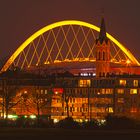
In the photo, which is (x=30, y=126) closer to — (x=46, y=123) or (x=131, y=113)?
(x=46, y=123)

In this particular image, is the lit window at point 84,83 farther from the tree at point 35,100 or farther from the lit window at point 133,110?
the lit window at point 133,110

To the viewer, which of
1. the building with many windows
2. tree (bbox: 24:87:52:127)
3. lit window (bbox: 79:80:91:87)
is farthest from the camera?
lit window (bbox: 79:80:91:87)

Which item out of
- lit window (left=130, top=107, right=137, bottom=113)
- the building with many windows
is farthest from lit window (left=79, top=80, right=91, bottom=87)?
lit window (left=130, top=107, right=137, bottom=113)

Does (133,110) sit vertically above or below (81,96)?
below

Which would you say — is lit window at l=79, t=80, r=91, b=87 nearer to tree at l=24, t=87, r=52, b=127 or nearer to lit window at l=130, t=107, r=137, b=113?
Answer: tree at l=24, t=87, r=52, b=127

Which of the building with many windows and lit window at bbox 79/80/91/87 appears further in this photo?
lit window at bbox 79/80/91/87

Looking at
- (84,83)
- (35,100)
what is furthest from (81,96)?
(35,100)

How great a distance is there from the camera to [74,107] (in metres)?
177

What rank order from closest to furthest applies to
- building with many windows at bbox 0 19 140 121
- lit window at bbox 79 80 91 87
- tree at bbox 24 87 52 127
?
tree at bbox 24 87 52 127 → building with many windows at bbox 0 19 140 121 → lit window at bbox 79 80 91 87

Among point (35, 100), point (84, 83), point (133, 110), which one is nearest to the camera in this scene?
point (35, 100)

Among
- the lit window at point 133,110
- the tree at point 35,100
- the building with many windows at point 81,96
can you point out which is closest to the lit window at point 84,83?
the building with many windows at point 81,96

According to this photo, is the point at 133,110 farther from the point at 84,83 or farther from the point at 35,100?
the point at 35,100

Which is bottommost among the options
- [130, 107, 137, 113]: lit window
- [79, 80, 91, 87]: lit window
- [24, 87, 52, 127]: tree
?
[130, 107, 137, 113]: lit window

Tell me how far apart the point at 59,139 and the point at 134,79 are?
101 metres
